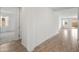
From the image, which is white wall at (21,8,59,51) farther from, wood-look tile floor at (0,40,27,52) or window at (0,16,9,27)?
window at (0,16,9,27)

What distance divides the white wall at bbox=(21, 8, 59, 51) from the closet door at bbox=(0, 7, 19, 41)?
0.36 feet

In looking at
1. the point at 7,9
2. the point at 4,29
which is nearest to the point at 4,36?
the point at 4,29

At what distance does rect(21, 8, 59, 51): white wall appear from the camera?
2125 mm

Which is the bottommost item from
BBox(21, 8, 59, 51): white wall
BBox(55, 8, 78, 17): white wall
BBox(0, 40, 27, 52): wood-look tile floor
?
BBox(0, 40, 27, 52): wood-look tile floor

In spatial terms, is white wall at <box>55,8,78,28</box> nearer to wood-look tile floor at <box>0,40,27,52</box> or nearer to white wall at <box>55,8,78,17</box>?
white wall at <box>55,8,78,17</box>

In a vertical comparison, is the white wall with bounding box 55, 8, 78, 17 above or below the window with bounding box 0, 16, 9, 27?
Answer: above

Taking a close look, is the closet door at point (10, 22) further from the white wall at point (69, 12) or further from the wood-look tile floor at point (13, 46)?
the white wall at point (69, 12)

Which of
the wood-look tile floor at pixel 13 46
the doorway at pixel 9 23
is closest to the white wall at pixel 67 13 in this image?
the doorway at pixel 9 23

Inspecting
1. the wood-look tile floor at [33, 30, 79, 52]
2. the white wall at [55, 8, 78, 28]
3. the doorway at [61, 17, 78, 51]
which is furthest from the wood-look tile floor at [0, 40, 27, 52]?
the white wall at [55, 8, 78, 28]

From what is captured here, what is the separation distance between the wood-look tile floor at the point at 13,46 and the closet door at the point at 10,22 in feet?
0.26

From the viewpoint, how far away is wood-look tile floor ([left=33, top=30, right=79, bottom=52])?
2.10 metres
